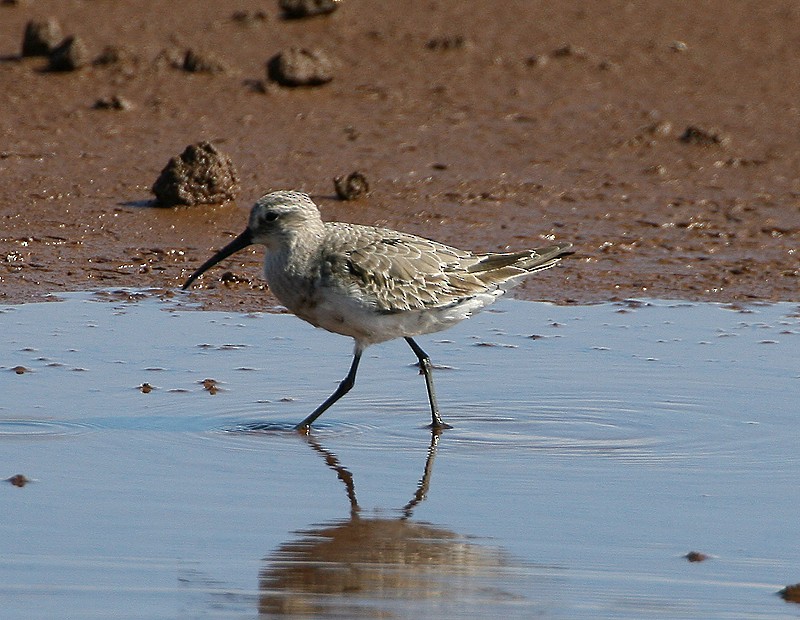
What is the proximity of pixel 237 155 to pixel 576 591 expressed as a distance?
23.8 ft

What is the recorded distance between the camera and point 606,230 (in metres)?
A: 10.9

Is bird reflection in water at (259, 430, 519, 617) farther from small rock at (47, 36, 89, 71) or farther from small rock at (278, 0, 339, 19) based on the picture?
small rock at (278, 0, 339, 19)

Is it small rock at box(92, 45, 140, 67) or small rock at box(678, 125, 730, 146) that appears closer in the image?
small rock at box(678, 125, 730, 146)

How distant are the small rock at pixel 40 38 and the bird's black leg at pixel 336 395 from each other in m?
7.08

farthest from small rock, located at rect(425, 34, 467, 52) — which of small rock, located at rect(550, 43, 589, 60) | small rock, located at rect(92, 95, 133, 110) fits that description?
small rock, located at rect(92, 95, 133, 110)

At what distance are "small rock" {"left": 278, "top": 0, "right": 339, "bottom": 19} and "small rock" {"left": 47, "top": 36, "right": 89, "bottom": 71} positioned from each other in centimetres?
211

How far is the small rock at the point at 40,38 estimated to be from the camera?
531 inches

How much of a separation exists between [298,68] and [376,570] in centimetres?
806

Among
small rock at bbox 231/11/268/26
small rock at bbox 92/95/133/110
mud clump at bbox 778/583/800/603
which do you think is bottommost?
mud clump at bbox 778/583/800/603

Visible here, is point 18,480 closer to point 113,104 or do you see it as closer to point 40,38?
point 113,104

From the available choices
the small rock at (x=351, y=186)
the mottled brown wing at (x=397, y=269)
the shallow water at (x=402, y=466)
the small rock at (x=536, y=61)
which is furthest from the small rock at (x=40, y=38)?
the mottled brown wing at (x=397, y=269)

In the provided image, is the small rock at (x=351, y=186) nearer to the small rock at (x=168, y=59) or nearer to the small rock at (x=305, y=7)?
the small rock at (x=168, y=59)

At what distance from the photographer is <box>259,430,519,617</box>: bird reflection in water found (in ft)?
17.3

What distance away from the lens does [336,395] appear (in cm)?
742
